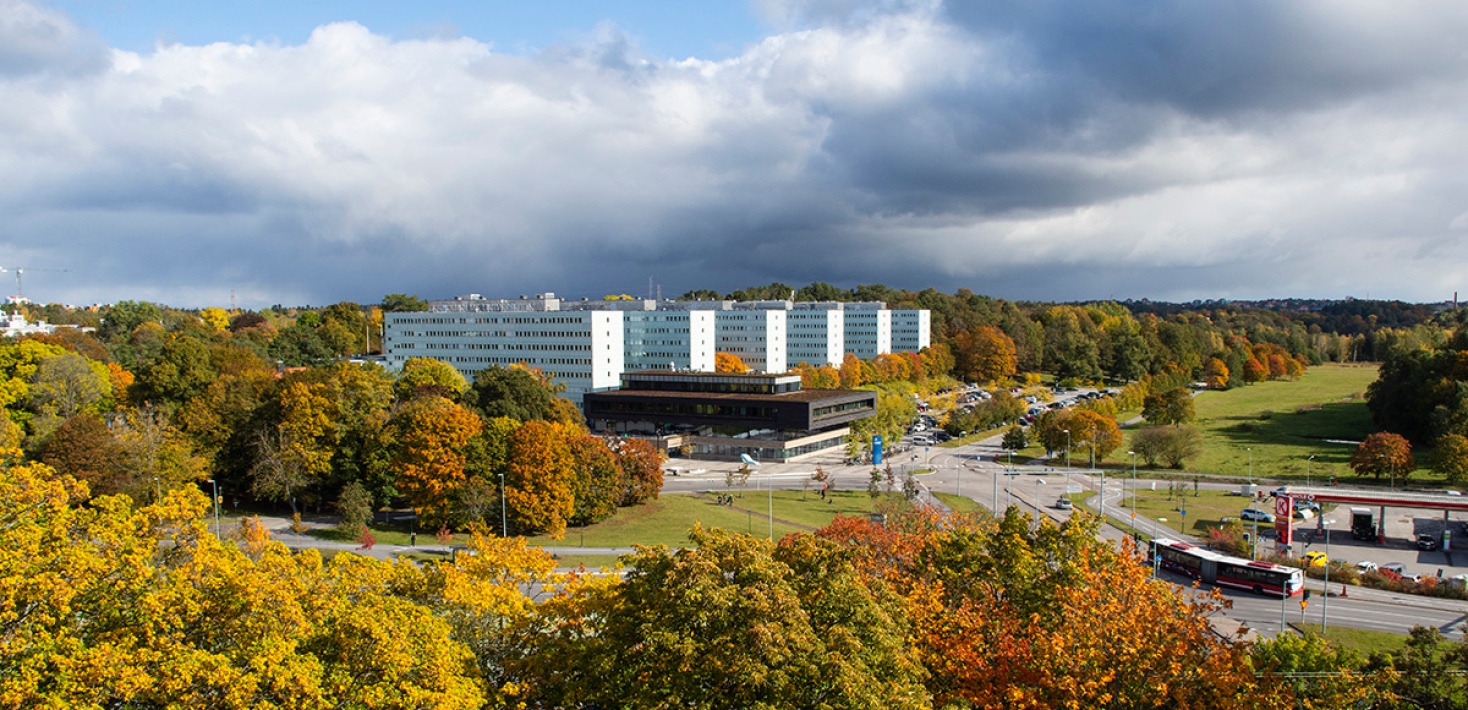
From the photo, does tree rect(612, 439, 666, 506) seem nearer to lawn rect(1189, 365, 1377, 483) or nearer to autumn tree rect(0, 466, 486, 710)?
autumn tree rect(0, 466, 486, 710)

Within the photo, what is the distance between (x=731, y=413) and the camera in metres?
85.2

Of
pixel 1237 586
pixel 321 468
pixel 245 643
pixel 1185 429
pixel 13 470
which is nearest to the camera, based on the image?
pixel 245 643

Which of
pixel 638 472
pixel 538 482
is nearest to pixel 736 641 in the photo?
pixel 538 482

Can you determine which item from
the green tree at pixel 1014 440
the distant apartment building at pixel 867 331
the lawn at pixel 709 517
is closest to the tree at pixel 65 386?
the lawn at pixel 709 517

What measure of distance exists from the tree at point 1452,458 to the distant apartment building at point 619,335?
71.4m

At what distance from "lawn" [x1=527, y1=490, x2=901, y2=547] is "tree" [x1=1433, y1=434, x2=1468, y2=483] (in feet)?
140

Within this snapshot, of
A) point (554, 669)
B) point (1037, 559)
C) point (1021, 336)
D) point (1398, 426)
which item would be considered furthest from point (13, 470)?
point (1021, 336)

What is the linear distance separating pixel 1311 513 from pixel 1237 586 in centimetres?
2276

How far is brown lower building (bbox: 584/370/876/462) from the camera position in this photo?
82.8m

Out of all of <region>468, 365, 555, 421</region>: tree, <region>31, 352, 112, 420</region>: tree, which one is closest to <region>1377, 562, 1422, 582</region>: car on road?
<region>468, 365, 555, 421</region>: tree

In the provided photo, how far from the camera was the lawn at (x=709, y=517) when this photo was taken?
48.6 meters

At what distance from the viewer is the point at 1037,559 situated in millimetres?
23188

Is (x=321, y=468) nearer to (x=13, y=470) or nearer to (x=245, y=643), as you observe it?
(x=13, y=470)

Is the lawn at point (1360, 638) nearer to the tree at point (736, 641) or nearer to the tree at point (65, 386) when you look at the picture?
the tree at point (736, 641)
